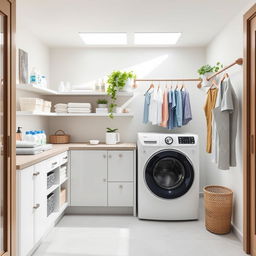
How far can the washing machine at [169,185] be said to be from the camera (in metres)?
3.09

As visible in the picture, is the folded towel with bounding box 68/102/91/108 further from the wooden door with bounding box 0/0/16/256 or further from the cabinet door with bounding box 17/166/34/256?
the wooden door with bounding box 0/0/16/256

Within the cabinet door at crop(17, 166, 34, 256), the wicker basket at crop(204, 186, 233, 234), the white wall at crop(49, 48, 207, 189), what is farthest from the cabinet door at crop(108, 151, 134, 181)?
the cabinet door at crop(17, 166, 34, 256)

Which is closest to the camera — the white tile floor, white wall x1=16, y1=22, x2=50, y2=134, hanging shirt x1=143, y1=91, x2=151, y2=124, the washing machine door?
the white tile floor

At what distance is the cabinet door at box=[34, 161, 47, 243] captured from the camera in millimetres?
2222

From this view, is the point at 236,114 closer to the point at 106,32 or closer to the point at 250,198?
the point at 250,198

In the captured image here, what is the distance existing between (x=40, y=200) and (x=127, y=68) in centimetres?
238

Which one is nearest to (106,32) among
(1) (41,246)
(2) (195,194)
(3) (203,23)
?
(3) (203,23)

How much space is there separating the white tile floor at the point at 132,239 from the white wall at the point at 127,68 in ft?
4.17

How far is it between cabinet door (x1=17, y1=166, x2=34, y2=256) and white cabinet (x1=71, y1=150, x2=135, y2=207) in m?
1.13

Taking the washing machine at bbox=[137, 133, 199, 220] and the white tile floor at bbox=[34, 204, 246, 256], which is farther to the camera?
the washing machine at bbox=[137, 133, 199, 220]

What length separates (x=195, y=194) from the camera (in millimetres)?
3113

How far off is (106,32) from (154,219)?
2.46m

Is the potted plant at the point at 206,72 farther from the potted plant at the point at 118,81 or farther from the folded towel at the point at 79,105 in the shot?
the folded towel at the point at 79,105

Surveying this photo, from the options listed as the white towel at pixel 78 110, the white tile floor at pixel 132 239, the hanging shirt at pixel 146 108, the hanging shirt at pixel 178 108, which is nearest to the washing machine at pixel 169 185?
the white tile floor at pixel 132 239
